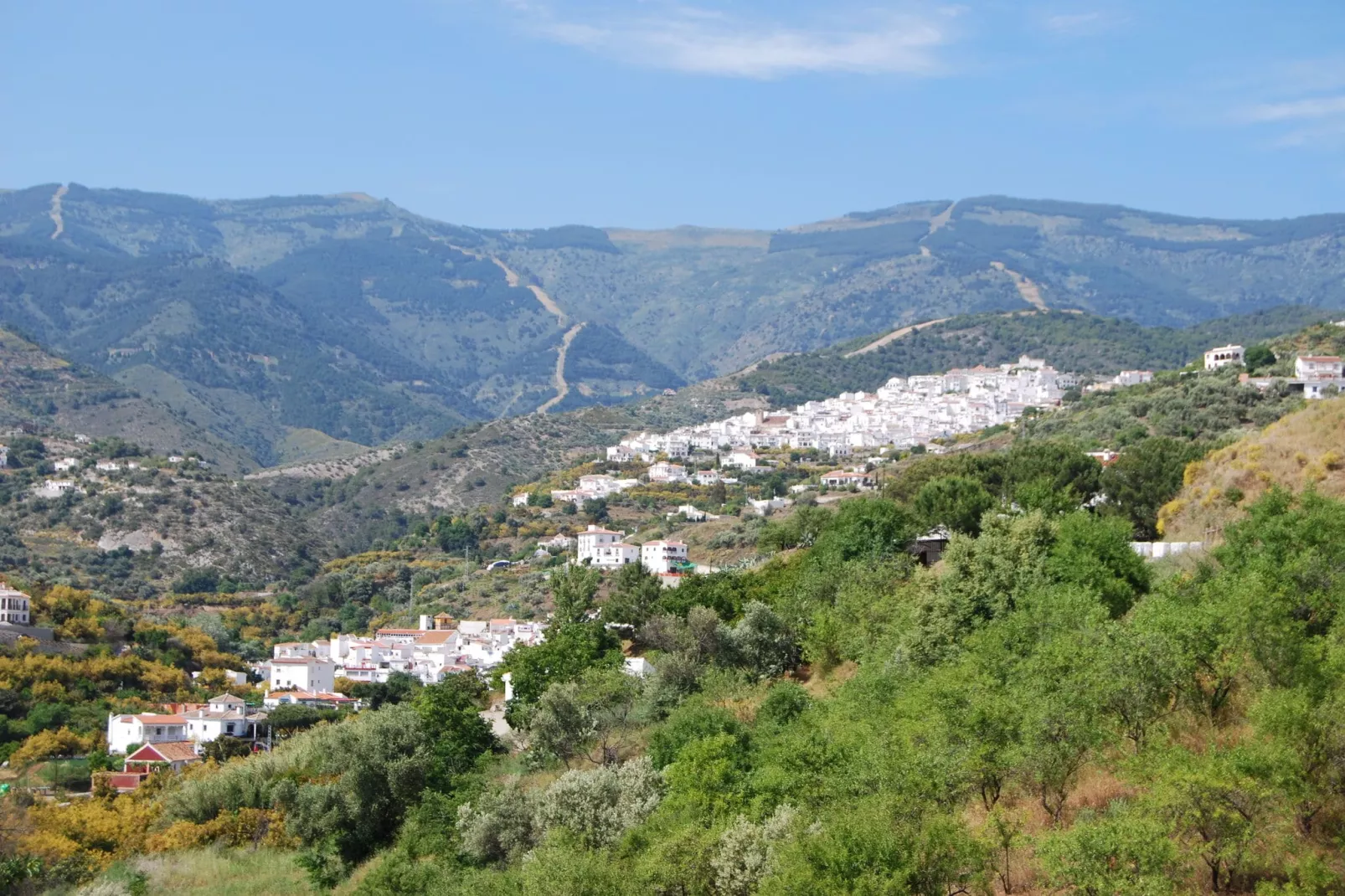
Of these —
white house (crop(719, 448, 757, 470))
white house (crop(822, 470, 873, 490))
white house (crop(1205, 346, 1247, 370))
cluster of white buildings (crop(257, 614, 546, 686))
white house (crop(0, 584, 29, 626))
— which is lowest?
cluster of white buildings (crop(257, 614, 546, 686))

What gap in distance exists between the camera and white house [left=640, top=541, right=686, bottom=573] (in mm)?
70750

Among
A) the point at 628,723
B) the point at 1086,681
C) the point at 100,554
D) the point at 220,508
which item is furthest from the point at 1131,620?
the point at 220,508

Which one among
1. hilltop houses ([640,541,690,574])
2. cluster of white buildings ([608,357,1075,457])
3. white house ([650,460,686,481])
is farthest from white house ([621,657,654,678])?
cluster of white buildings ([608,357,1075,457])

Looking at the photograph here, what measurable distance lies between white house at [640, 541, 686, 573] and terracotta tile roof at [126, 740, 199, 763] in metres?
27.3

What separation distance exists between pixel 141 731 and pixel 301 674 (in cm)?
1306

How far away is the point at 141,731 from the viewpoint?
160 ft

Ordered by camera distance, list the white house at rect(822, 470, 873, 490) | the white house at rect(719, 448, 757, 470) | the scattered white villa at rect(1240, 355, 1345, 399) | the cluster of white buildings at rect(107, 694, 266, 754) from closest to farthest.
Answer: the cluster of white buildings at rect(107, 694, 266, 754) → the scattered white villa at rect(1240, 355, 1345, 399) → the white house at rect(822, 470, 873, 490) → the white house at rect(719, 448, 757, 470)

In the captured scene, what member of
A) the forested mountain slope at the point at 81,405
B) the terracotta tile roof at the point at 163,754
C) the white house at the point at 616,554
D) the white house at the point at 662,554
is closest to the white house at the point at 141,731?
the terracotta tile roof at the point at 163,754

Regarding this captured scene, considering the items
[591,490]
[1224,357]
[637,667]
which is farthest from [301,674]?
[1224,357]

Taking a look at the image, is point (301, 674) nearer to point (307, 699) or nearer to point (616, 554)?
point (307, 699)

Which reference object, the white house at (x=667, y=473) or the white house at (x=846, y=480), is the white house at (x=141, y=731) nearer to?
the white house at (x=846, y=480)

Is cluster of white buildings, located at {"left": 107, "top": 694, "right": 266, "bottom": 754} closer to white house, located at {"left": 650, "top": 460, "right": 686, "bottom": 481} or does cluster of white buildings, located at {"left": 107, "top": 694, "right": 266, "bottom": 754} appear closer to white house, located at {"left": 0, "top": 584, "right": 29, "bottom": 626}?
white house, located at {"left": 0, "top": 584, "right": 29, "bottom": 626}

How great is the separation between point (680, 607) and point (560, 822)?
17.2 m

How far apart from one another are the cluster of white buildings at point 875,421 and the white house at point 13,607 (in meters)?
63.8
